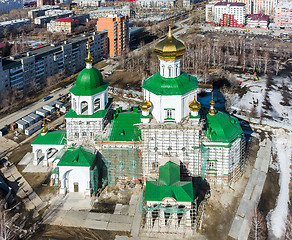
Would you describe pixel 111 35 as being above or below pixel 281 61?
above

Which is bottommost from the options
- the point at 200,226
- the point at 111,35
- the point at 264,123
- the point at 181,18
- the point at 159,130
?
the point at 200,226

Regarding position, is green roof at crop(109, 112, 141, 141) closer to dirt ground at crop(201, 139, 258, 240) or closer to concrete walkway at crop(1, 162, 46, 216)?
concrete walkway at crop(1, 162, 46, 216)

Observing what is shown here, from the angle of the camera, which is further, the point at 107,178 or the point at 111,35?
the point at 111,35

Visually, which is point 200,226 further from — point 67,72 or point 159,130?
point 67,72

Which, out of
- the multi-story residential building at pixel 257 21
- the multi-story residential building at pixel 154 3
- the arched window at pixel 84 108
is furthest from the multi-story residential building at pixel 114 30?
the multi-story residential building at pixel 154 3

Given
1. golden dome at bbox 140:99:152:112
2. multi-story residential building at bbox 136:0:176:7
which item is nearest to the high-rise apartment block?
Result: multi-story residential building at bbox 136:0:176:7

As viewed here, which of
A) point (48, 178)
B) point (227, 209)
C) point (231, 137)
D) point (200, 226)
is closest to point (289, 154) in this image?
point (231, 137)

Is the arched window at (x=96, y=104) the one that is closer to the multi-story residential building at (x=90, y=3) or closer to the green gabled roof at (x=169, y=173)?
the green gabled roof at (x=169, y=173)
